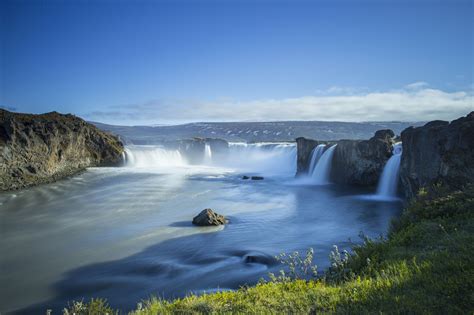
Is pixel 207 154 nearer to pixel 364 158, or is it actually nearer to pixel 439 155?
pixel 364 158

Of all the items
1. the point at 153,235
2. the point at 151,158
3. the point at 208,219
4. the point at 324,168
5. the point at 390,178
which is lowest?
the point at 153,235

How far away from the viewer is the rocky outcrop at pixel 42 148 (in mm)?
35219

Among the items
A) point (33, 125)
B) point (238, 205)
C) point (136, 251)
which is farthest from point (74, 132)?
point (136, 251)

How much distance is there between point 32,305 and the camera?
438 inches

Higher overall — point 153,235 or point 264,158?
point 264,158

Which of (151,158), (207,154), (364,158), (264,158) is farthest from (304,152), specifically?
(207,154)

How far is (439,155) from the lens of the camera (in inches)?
819

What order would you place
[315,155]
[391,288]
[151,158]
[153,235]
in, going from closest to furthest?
[391,288], [153,235], [315,155], [151,158]

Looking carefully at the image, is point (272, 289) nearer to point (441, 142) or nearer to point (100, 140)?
point (441, 142)

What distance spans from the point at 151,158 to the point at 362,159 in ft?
133

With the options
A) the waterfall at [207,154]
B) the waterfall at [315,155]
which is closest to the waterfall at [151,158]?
the waterfall at [207,154]

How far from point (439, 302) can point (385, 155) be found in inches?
1263

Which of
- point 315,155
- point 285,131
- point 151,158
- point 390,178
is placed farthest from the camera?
point 285,131

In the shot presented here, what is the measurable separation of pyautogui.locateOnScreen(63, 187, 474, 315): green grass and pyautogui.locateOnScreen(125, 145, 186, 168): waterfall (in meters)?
55.4
